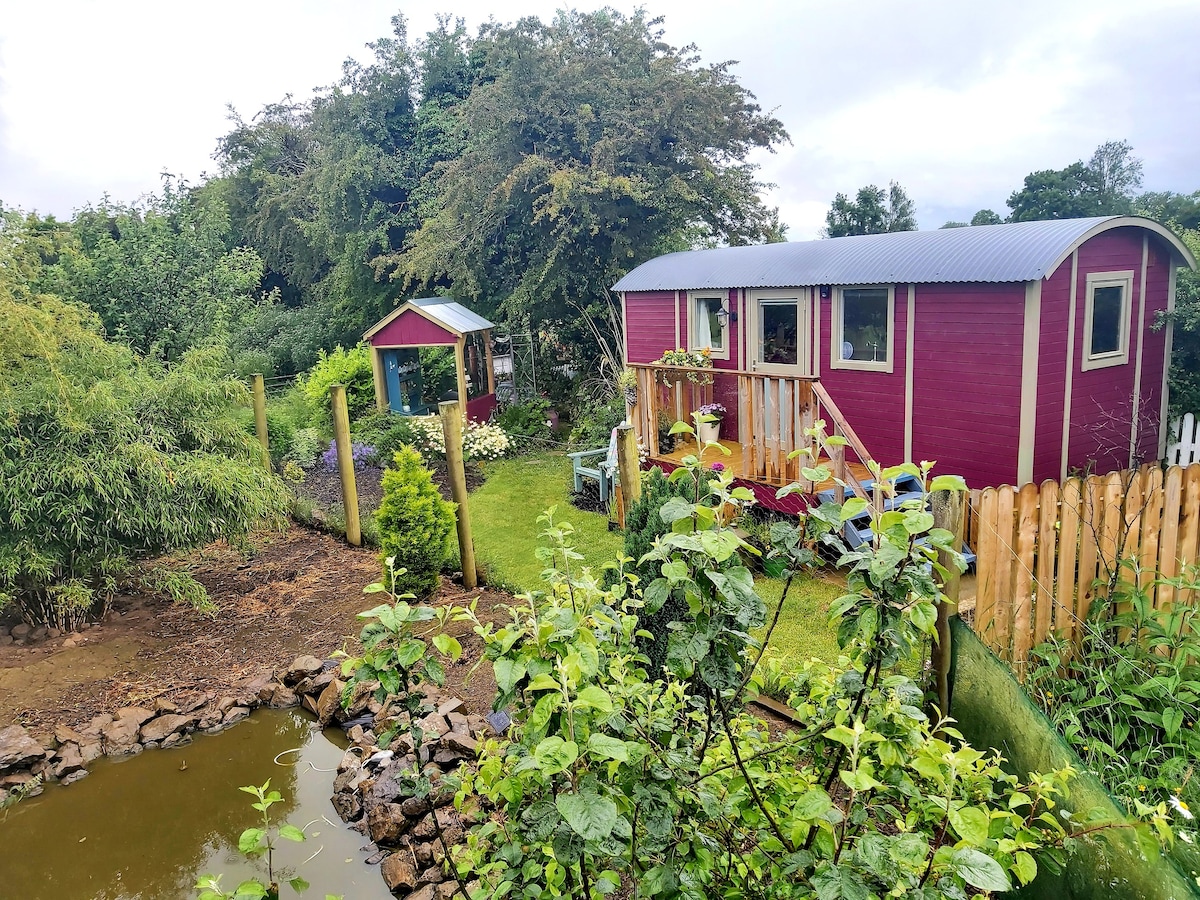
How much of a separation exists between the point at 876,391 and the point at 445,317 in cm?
741

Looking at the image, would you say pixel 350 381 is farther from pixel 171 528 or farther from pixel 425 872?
pixel 425 872

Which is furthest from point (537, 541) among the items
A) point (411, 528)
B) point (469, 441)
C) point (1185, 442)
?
point (1185, 442)

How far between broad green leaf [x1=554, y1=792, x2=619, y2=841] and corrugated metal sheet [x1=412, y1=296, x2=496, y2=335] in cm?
1146

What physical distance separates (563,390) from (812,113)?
10182mm

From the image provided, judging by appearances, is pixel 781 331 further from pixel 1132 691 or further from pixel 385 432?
pixel 385 432

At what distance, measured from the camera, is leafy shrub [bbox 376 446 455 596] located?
6.98 m

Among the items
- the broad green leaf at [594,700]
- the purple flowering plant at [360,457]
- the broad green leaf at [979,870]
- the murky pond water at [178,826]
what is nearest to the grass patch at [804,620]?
the murky pond water at [178,826]

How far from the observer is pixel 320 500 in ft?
34.9

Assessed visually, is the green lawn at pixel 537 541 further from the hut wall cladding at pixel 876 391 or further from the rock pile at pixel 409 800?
the hut wall cladding at pixel 876 391

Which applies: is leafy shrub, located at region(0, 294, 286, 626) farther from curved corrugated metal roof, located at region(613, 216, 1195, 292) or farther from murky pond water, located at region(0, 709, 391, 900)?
curved corrugated metal roof, located at region(613, 216, 1195, 292)

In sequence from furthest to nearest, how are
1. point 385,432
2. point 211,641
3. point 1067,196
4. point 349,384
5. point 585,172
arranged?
1. point 1067,196
2. point 349,384
3. point 585,172
4. point 385,432
5. point 211,641

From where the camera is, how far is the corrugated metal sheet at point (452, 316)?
12.8 m

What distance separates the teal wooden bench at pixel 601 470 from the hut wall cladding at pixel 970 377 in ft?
10.6

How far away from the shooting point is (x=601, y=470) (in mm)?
9445
